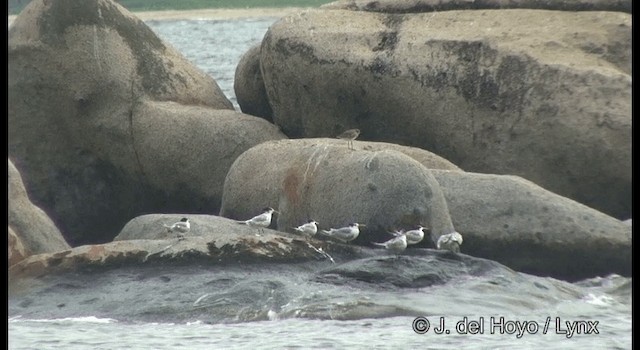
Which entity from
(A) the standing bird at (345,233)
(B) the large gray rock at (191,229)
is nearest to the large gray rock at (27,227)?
(B) the large gray rock at (191,229)

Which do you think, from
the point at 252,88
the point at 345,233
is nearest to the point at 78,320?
the point at 345,233

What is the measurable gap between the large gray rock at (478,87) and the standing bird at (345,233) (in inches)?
111

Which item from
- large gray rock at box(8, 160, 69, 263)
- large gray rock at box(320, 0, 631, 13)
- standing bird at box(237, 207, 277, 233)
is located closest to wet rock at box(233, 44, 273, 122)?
large gray rock at box(320, 0, 631, 13)

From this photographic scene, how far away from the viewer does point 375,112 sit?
16.8 m

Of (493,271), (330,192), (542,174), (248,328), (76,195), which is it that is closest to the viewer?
(248,328)

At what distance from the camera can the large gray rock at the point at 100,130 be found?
16609 millimetres

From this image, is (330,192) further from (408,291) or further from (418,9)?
(418,9)

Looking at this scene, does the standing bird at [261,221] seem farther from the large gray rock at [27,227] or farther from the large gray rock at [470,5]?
the large gray rock at [470,5]

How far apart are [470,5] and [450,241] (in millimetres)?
4554

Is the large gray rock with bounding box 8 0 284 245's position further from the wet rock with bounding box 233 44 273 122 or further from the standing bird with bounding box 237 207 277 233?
the standing bird with bounding box 237 207 277 233

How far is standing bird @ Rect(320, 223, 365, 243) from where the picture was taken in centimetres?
1355

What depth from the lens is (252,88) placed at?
18578 mm

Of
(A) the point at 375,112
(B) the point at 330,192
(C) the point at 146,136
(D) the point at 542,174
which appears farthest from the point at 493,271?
(C) the point at 146,136
